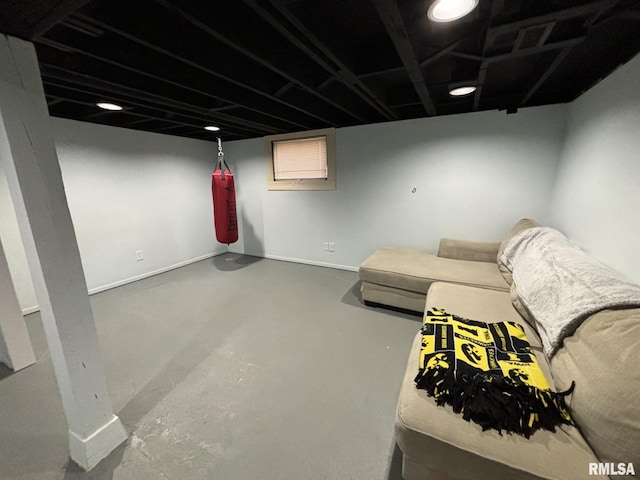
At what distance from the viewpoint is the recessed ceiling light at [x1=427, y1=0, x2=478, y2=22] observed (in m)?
1.11

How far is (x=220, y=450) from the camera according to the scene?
132cm

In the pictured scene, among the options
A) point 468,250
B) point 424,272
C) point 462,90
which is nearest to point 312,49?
point 462,90

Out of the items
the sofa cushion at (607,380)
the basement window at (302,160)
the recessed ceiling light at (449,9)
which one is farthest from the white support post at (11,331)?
the sofa cushion at (607,380)

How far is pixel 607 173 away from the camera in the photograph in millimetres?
Result: 1727

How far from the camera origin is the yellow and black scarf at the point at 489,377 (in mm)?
960

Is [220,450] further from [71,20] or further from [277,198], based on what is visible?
[277,198]

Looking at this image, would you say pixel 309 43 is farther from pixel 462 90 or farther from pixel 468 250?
pixel 468 250

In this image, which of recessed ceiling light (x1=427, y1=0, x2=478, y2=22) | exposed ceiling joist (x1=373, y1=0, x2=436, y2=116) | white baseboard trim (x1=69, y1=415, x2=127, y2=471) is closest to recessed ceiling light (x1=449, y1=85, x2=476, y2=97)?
exposed ceiling joist (x1=373, y1=0, x2=436, y2=116)

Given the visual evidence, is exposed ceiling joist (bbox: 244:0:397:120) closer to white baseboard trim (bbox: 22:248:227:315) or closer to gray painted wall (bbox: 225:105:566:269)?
gray painted wall (bbox: 225:105:566:269)

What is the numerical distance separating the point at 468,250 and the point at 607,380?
217 cm

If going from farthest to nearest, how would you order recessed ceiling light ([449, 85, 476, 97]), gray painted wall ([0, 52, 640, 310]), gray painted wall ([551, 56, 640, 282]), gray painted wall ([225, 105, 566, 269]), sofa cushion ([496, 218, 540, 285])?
1. gray painted wall ([225, 105, 566, 269])
2. sofa cushion ([496, 218, 540, 285])
3. recessed ceiling light ([449, 85, 476, 97])
4. gray painted wall ([0, 52, 640, 310])
5. gray painted wall ([551, 56, 640, 282])

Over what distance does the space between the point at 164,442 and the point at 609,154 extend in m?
3.29

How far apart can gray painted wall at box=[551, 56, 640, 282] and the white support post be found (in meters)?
3.93

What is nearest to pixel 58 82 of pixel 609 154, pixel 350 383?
pixel 350 383
